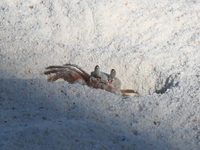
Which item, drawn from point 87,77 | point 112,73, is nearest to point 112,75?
point 112,73

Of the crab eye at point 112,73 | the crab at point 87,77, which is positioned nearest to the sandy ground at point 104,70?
the crab at point 87,77

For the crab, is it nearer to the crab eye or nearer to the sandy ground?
the crab eye

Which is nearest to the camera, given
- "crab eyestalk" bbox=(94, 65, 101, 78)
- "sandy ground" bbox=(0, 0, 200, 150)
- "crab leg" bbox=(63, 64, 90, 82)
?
"sandy ground" bbox=(0, 0, 200, 150)

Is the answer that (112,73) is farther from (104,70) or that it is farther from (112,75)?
(104,70)

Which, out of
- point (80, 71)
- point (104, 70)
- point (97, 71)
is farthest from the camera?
point (104, 70)

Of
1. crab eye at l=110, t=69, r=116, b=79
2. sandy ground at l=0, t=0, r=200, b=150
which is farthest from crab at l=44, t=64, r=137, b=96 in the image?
sandy ground at l=0, t=0, r=200, b=150
